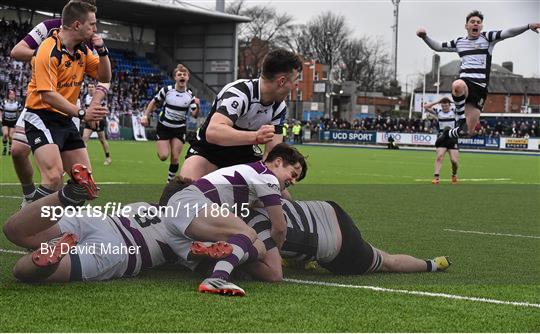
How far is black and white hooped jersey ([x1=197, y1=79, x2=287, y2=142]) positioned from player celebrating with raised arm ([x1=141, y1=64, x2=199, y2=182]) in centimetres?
899

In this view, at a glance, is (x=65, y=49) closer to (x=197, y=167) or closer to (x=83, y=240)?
(x=197, y=167)

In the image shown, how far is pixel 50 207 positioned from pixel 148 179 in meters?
12.5

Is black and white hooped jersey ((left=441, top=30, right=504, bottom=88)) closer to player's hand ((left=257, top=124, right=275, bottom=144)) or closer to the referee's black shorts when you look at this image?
the referee's black shorts

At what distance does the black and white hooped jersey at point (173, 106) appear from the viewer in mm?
17198

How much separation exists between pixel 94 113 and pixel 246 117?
1392mm

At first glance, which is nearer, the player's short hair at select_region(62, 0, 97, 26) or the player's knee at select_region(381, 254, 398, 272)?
the player's knee at select_region(381, 254, 398, 272)

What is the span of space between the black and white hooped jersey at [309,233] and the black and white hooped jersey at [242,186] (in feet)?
0.80

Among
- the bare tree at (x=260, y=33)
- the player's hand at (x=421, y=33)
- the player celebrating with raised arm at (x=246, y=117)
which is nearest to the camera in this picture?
the player celebrating with raised arm at (x=246, y=117)

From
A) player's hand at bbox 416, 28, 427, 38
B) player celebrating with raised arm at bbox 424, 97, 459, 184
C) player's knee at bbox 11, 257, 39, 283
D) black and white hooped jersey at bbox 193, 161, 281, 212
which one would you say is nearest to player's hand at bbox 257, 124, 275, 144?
black and white hooped jersey at bbox 193, 161, 281, 212

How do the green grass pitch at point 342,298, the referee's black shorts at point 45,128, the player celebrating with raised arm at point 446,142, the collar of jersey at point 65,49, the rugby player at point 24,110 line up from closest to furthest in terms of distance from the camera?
the green grass pitch at point 342,298 → the collar of jersey at point 65,49 → the referee's black shorts at point 45,128 → the rugby player at point 24,110 → the player celebrating with raised arm at point 446,142

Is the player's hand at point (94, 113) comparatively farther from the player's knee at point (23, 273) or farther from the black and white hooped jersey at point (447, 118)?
the black and white hooped jersey at point (447, 118)

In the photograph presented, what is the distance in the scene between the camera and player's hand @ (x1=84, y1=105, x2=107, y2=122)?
7668mm

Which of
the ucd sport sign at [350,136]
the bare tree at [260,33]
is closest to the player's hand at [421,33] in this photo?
the ucd sport sign at [350,136]

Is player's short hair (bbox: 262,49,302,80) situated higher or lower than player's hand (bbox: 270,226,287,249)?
higher
